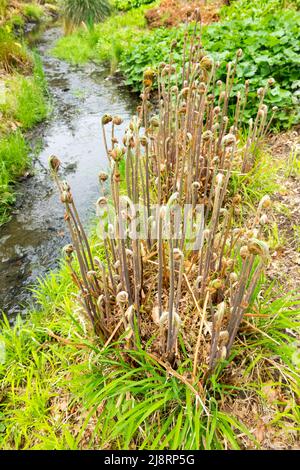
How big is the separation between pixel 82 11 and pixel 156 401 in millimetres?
11519

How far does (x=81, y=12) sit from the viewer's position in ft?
32.8

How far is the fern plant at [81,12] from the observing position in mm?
9859

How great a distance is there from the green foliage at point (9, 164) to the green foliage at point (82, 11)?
7491 mm

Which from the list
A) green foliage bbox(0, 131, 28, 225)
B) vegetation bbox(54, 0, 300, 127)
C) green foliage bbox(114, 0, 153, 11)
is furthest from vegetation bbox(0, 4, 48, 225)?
green foliage bbox(114, 0, 153, 11)

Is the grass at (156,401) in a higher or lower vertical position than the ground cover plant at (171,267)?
lower

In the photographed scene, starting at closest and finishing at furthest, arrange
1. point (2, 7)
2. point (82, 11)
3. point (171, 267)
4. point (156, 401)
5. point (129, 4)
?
point (171, 267)
point (156, 401)
point (82, 11)
point (2, 7)
point (129, 4)

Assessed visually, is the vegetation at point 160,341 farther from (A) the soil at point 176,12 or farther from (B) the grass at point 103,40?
(A) the soil at point 176,12

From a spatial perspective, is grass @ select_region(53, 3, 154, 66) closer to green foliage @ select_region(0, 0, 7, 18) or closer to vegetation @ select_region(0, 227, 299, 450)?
green foliage @ select_region(0, 0, 7, 18)

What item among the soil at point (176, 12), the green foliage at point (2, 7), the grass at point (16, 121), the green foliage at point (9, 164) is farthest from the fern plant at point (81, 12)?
the green foliage at point (9, 164)

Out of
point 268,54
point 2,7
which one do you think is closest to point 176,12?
point 268,54

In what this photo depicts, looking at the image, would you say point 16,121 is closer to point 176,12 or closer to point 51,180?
point 51,180

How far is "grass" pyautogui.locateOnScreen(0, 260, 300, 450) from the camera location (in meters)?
1.39
